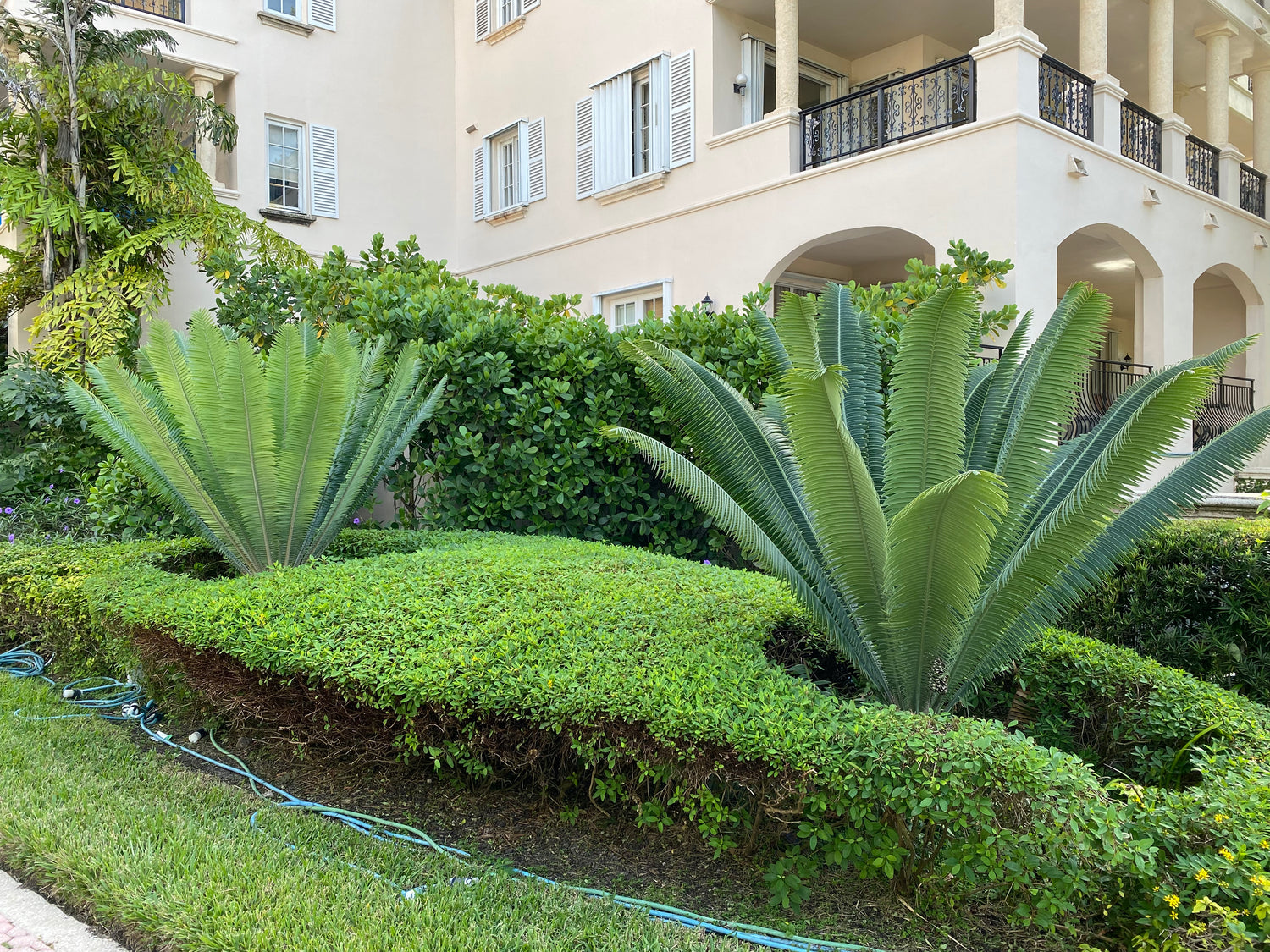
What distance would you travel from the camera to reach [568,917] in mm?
2598

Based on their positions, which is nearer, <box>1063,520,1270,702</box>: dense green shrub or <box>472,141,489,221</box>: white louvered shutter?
<box>1063,520,1270,702</box>: dense green shrub

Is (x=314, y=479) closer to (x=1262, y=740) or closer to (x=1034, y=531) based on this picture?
(x=1034, y=531)

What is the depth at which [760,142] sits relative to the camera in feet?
37.7

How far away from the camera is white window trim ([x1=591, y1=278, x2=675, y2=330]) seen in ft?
41.4

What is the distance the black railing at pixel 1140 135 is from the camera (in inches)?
434

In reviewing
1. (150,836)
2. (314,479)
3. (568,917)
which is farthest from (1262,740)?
(314,479)

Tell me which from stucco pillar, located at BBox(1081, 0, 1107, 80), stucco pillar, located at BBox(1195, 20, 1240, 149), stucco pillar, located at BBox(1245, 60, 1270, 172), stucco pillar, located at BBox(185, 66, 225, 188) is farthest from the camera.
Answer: stucco pillar, located at BBox(1245, 60, 1270, 172)

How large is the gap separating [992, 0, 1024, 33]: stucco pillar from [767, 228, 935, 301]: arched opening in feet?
7.35

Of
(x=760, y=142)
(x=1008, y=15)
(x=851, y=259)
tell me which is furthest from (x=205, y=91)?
(x=1008, y=15)

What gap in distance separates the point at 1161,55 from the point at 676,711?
39.8 ft

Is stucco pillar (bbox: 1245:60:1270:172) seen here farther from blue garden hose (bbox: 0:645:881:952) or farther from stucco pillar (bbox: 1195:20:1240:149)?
blue garden hose (bbox: 0:645:881:952)

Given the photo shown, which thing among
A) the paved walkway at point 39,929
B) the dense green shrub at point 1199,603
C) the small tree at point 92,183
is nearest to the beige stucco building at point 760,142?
the small tree at point 92,183

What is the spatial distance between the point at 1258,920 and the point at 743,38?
1225 cm

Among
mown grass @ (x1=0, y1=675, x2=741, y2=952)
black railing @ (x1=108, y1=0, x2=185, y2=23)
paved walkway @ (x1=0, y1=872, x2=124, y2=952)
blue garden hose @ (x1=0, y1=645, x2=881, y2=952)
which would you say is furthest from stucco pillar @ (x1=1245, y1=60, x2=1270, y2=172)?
paved walkway @ (x1=0, y1=872, x2=124, y2=952)
